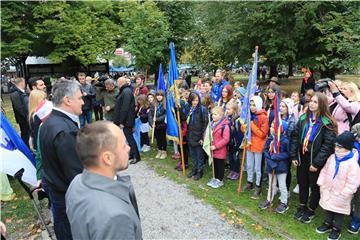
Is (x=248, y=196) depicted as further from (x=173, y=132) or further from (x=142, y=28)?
(x=142, y=28)

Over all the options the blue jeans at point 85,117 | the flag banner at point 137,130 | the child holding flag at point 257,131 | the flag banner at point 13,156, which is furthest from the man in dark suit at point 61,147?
the blue jeans at point 85,117

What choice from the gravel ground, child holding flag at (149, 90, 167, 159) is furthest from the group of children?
child holding flag at (149, 90, 167, 159)

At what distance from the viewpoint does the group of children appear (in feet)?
14.5

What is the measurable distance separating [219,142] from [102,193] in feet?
15.6

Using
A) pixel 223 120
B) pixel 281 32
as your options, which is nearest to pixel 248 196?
pixel 223 120

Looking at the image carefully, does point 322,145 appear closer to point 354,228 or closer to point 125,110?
point 354,228

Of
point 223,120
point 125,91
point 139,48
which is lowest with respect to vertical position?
point 223,120

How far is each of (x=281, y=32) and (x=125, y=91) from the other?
36.1 ft

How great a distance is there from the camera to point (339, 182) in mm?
4414

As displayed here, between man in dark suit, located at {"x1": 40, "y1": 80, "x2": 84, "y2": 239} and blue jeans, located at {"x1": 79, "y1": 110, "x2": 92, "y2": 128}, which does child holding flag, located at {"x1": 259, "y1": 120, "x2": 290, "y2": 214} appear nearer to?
man in dark suit, located at {"x1": 40, "y1": 80, "x2": 84, "y2": 239}

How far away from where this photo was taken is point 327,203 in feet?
14.9

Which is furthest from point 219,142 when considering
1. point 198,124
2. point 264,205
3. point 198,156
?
point 264,205

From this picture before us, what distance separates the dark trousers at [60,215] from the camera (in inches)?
130

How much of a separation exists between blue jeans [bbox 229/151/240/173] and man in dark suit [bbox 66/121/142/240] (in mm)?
5130
